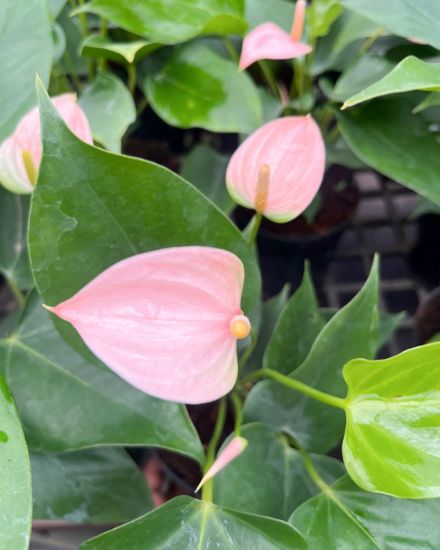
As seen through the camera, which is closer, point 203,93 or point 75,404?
point 75,404

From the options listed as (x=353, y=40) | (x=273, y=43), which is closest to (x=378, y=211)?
(x=353, y=40)

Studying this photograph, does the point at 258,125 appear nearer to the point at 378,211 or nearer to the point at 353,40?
the point at 353,40

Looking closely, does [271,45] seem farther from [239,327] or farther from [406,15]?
[239,327]

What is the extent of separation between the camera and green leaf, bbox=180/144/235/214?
54 cm

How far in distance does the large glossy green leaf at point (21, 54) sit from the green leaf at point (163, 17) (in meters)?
0.05

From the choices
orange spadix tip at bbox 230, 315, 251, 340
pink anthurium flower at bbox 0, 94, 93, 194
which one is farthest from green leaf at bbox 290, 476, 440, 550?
pink anthurium flower at bbox 0, 94, 93, 194

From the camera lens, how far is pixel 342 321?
36 cm

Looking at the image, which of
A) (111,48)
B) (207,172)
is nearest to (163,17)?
(111,48)

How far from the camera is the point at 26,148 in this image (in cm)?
35

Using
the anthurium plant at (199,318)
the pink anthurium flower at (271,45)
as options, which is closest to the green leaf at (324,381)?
the anthurium plant at (199,318)

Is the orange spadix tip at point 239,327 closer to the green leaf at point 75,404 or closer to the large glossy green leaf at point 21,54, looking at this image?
the green leaf at point 75,404

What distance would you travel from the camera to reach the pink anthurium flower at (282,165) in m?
0.35

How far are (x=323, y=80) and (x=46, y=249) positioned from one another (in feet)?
1.01

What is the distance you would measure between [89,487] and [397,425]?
20cm
